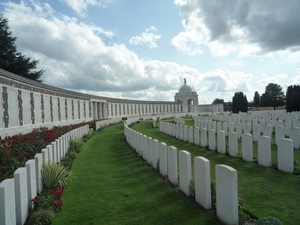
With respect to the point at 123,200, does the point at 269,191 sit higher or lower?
higher

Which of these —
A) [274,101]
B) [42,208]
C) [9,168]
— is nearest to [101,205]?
[42,208]

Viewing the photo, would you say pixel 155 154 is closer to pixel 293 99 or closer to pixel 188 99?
pixel 293 99

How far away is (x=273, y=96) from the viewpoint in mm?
62312

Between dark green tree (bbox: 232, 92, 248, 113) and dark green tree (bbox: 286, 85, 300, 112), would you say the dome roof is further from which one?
A: dark green tree (bbox: 286, 85, 300, 112)

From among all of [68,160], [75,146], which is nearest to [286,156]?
[68,160]

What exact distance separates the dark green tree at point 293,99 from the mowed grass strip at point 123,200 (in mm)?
33389

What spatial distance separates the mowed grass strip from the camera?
415cm

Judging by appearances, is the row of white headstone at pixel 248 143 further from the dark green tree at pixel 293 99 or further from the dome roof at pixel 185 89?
the dome roof at pixel 185 89

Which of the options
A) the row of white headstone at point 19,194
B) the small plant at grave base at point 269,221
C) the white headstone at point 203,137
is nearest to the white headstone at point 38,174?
the row of white headstone at point 19,194

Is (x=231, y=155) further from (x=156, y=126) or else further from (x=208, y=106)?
(x=208, y=106)

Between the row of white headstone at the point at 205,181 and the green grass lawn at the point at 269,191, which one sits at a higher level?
the row of white headstone at the point at 205,181

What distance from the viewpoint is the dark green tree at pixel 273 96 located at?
201 feet

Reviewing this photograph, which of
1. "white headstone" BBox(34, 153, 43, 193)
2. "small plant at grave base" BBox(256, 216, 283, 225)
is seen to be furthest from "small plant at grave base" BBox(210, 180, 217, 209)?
"white headstone" BBox(34, 153, 43, 193)

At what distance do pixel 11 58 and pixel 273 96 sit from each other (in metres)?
59.1
